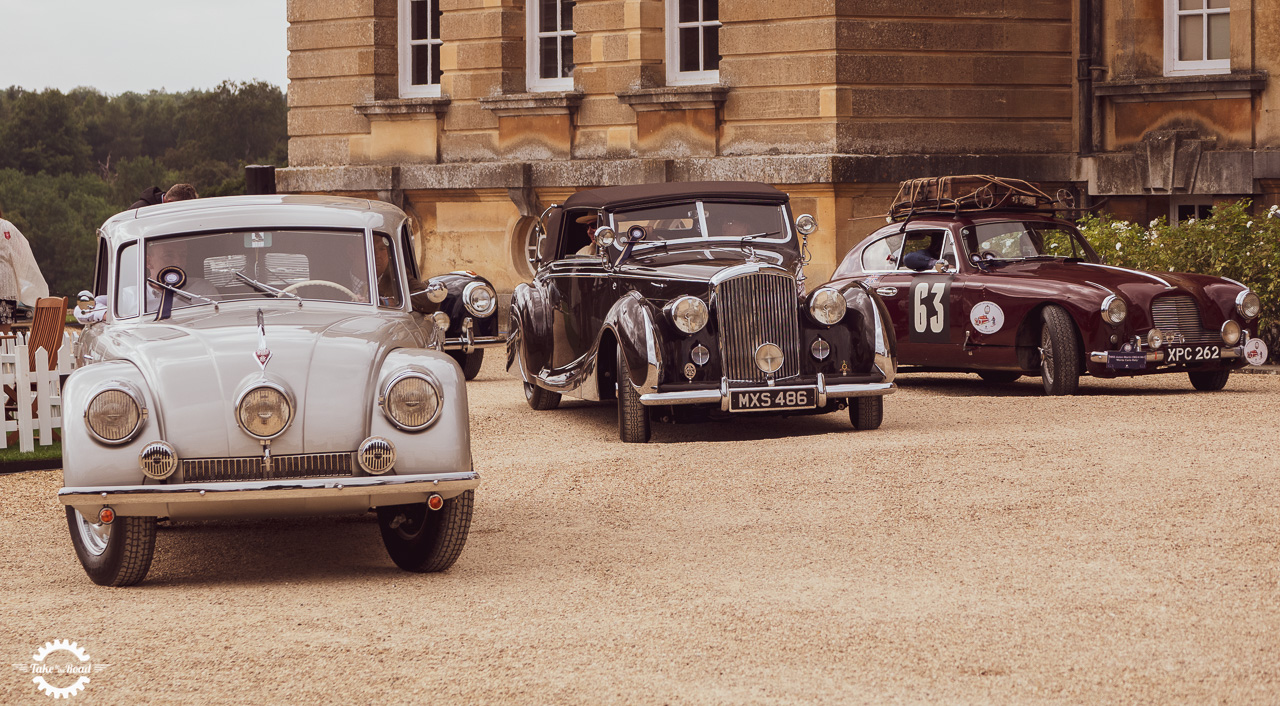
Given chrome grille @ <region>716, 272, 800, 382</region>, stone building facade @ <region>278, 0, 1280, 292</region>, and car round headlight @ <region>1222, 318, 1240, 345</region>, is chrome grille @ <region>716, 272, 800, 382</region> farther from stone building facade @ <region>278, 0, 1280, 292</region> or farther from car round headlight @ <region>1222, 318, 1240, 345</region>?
stone building facade @ <region>278, 0, 1280, 292</region>

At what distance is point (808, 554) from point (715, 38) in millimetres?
13061

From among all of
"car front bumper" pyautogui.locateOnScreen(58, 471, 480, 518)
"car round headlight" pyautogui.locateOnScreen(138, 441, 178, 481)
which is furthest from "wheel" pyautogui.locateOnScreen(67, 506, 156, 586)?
"car round headlight" pyautogui.locateOnScreen(138, 441, 178, 481)

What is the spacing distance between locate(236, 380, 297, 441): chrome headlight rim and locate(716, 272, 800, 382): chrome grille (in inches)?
172

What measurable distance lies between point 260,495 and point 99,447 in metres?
0.63

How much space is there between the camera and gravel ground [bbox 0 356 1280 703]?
493 cm

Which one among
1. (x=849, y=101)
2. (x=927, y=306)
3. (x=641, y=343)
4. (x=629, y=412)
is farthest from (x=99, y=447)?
(x=849, y=101)

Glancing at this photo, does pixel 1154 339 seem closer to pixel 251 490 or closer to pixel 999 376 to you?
pixel 999 376

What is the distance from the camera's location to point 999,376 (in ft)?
45.8

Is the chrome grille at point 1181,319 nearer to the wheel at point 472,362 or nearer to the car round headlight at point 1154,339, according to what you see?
the car round headlight at point 1154,339

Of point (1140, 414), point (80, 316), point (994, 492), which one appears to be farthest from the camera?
point (1140, 414)

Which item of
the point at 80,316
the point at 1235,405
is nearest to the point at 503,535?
the point at 80,316

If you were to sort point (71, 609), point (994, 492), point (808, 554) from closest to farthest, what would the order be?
point (71, 609) → point (808, 554) → point (994, 492)

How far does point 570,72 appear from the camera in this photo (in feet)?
67.6

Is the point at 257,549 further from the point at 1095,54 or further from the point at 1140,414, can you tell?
the point at 1095,54
